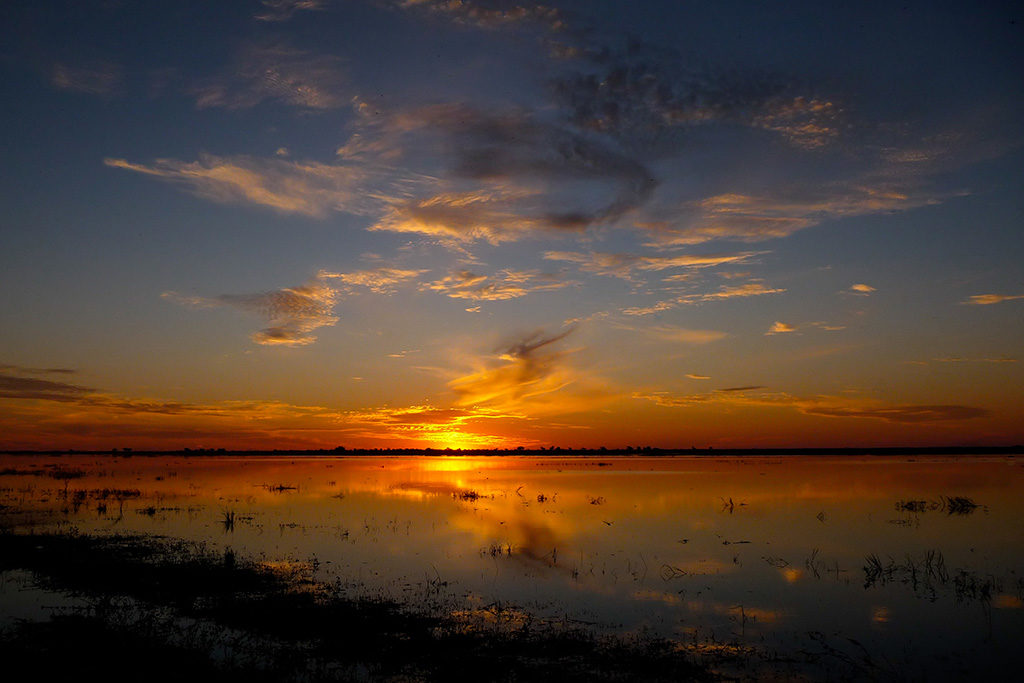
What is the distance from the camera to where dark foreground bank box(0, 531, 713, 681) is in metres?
13.2

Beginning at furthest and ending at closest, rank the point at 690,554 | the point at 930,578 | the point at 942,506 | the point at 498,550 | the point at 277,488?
the point at 277,488, the point at 942,506, the point at 498,550, the point at 690,554, the point at 930,578

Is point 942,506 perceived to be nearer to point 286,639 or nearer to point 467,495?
point 467,495

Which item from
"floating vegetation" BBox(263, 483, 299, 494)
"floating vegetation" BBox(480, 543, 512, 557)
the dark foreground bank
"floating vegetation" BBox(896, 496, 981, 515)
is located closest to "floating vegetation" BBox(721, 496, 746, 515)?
"floating vegetation" BBox(896, 496, 981, 515)

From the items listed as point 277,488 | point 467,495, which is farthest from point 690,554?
point 277,488

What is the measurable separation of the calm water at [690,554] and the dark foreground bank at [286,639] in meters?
1.69

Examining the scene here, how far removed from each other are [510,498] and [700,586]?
102ft

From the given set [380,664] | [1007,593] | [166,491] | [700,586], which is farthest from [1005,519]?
[166,491]

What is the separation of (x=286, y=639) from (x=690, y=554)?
1789 cm

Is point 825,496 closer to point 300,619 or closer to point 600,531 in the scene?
point 600,531

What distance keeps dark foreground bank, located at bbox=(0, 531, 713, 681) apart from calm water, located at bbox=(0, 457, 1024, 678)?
1.69 metres

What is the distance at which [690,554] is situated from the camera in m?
27.7

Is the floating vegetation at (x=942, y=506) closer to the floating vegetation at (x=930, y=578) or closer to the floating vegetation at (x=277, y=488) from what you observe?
the floating vegetation at (x=930, y=578)

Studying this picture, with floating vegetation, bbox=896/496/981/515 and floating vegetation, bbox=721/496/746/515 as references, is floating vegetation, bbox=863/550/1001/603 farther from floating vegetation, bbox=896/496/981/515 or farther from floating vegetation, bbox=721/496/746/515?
floating vegetation, bbox=896/496/981/515

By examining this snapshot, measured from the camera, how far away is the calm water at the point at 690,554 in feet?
56.5
